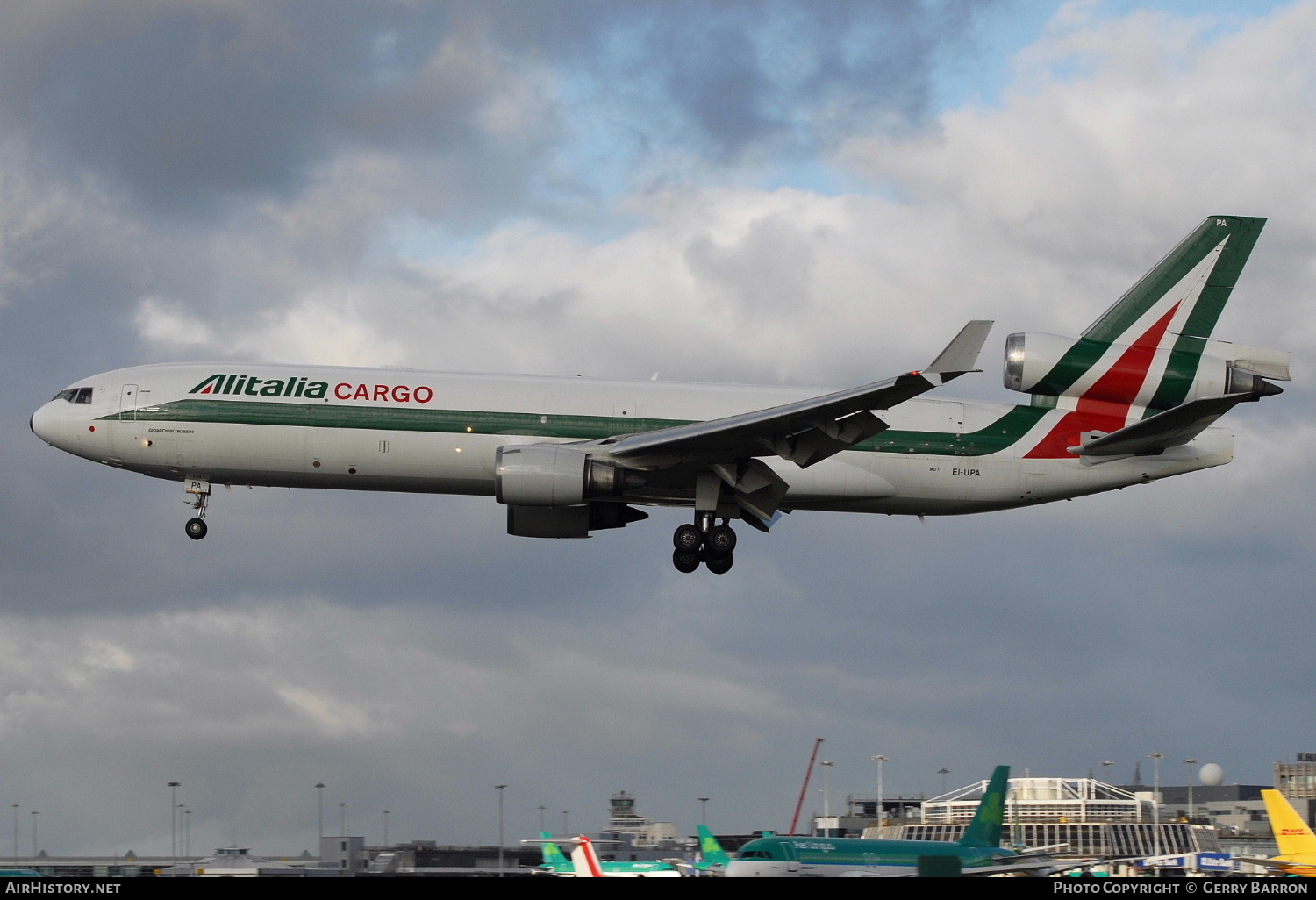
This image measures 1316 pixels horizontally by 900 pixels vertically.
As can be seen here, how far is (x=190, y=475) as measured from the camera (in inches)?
1639

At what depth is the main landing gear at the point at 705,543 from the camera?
137 feet

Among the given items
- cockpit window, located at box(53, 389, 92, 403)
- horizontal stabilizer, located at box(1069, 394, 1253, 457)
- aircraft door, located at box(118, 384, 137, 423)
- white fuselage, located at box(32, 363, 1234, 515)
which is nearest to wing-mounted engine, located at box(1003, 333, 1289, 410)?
white fuselage, located at box(32, 363, 1234, 515)

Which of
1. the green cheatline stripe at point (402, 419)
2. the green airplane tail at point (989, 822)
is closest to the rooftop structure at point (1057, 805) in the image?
the green airplane tail at point (989, 822)

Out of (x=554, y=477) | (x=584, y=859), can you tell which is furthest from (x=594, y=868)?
(x=554, y=477)

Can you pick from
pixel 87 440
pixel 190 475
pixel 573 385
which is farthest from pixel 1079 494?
pixel 87 440

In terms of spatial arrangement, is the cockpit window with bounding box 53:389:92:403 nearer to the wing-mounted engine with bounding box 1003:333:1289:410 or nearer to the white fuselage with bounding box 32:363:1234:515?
the white fuselage with bounding box 32:363:1234:515

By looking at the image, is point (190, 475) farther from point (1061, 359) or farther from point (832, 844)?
point (1061, 359)

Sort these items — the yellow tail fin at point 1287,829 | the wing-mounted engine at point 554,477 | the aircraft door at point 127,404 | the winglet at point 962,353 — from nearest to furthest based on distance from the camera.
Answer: the winglet at point 962,353
the wing-mounted engine at point 554,477
the yellow tail fin at point 1287,829
the aircraft door at point 127,404

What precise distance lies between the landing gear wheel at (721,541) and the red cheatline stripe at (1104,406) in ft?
30.0

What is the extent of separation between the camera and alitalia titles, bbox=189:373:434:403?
4072cm

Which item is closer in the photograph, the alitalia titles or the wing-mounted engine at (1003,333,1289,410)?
the alitalia titles

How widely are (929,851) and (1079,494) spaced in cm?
1156

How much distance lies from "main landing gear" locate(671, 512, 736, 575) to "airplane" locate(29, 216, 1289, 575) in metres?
0.06

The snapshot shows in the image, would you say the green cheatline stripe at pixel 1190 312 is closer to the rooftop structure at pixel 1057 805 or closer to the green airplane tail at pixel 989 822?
the green airplane tail at pixel 989 822
